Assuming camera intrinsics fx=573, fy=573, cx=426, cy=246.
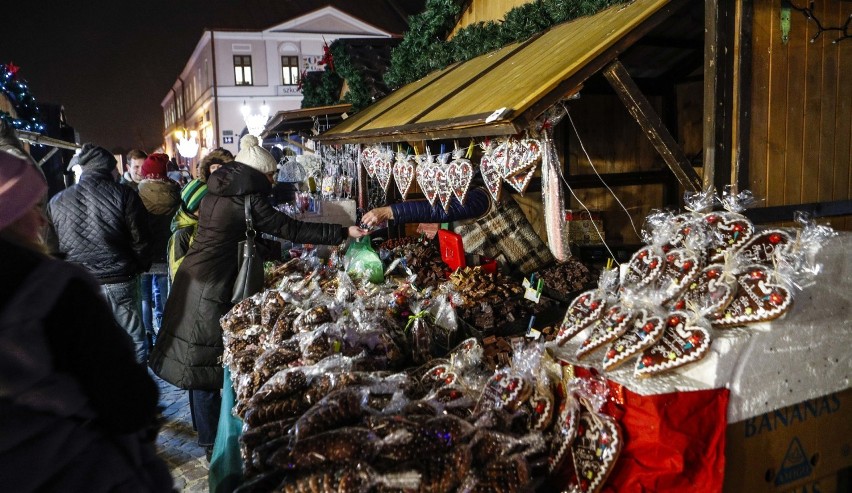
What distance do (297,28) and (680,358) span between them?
38.5 meters

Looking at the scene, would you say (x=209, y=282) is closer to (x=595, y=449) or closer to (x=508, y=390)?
(x=508, y=390)

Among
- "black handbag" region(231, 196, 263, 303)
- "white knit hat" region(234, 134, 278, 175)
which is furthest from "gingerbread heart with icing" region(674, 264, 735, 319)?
"white knit hat" region(234, 134, 278, 175)

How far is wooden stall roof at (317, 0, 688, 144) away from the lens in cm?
321

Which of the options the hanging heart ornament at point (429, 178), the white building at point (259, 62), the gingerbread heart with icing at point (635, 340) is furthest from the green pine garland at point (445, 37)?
the white building at point (259, 62)

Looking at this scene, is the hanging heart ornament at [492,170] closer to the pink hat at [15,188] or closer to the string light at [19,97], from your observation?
the pink hat at [15,188]

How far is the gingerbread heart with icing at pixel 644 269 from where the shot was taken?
281 cm

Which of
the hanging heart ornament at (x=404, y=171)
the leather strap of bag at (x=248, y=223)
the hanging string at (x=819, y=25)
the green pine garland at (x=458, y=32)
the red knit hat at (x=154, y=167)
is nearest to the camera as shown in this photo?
the hanging string at (x=819, y=25)

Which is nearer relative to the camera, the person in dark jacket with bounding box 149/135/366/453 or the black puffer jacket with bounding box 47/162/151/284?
the person in dark jacket with bounding box 149/135/366/453

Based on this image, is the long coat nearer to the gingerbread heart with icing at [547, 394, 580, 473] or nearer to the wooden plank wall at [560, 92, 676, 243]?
the gingerbread heart with icing at [547, 394, 580, 473]

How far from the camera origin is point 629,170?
22.0ft

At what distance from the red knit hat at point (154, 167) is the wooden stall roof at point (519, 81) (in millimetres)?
2650

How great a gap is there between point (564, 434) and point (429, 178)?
2.82m

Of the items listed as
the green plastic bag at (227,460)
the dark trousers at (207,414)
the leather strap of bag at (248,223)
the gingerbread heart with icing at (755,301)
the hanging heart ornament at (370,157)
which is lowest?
the dark trousers at (207,414)

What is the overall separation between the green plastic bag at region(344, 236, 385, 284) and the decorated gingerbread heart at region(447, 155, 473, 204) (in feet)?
3.07
